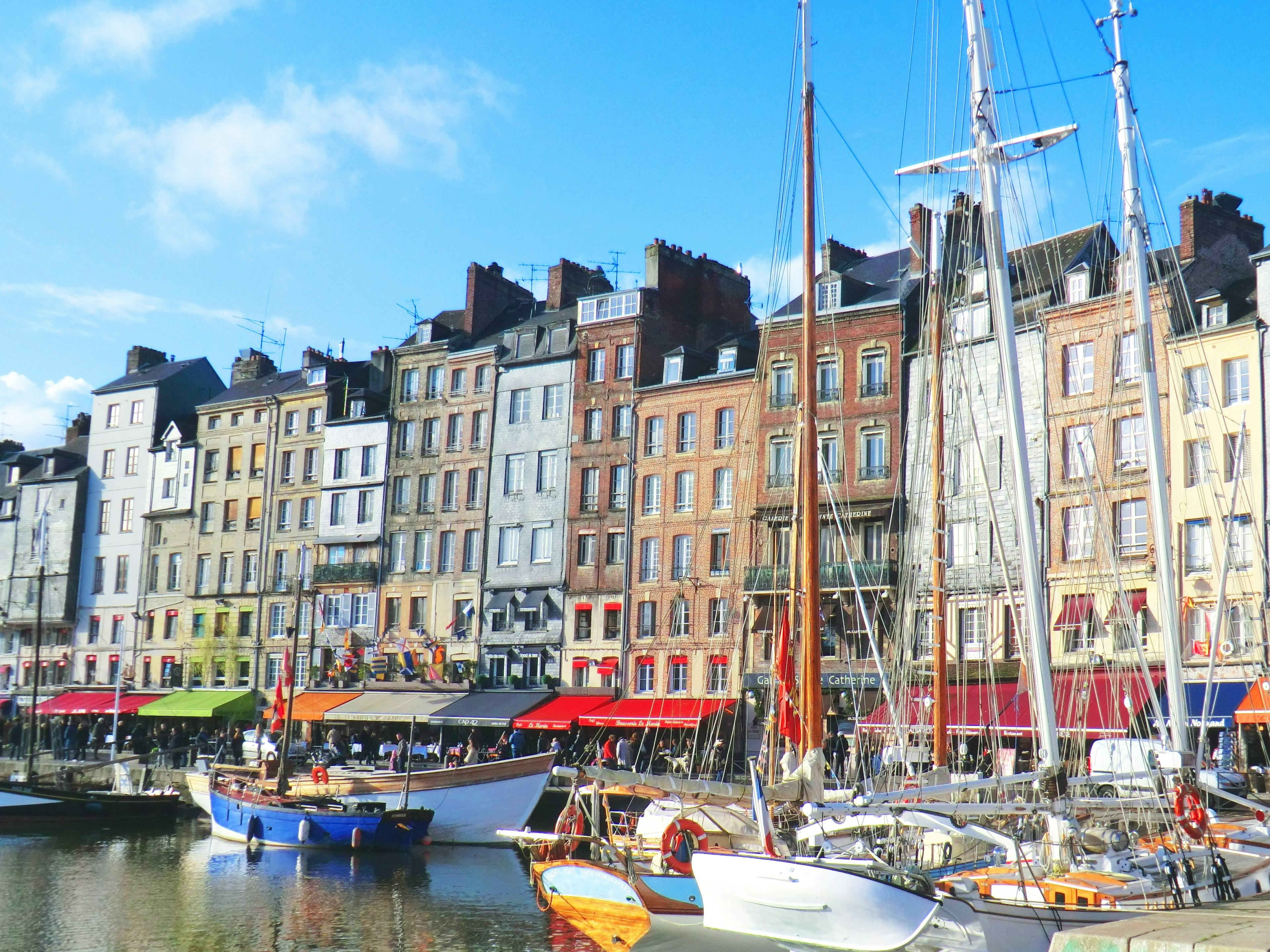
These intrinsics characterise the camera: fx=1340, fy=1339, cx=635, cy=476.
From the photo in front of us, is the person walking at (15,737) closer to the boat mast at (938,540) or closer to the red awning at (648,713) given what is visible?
the red awning at (648,713)

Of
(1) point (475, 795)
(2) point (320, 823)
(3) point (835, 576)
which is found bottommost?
(2) point (320, 823)

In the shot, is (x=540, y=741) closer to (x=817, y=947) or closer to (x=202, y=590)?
(x=202, y=590)

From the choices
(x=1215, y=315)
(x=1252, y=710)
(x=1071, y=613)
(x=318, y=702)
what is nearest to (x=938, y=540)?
(x=1252, y=710)

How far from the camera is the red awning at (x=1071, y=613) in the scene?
40.6m

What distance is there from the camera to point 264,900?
30.2 meters

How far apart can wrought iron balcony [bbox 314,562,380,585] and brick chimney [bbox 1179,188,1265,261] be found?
36.3m

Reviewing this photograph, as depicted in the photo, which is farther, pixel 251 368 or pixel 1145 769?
pixel 251 368

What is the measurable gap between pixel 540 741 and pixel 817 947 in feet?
112

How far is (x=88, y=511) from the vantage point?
241 ft

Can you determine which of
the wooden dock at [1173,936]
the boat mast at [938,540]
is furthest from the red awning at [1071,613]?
the wooden dock at [1173,936]

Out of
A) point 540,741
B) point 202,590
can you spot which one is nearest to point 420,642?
point 540,741

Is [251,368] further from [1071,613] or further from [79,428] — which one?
[1071,613]

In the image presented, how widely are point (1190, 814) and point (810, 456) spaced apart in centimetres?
820

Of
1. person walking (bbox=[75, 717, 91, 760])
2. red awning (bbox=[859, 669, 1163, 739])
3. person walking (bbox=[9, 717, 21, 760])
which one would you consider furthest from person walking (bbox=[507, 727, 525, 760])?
person walking (bbox=[9, 717, 21, 760])
